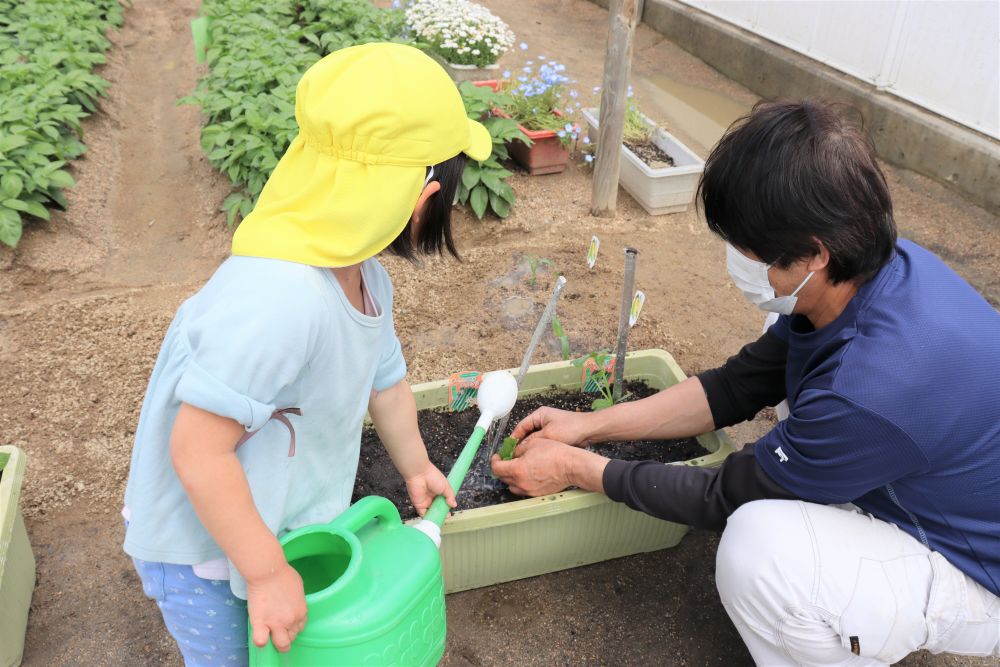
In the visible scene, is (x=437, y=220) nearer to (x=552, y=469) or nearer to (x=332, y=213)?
(x=332, y=213)

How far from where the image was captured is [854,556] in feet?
4.40

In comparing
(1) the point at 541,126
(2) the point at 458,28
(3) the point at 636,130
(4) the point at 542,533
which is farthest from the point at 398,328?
(2) the point at 458,28

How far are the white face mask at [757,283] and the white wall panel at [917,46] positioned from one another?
3.10 metres

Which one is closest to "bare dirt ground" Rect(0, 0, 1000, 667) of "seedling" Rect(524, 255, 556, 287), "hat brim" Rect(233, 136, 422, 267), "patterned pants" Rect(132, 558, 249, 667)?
"seedling" Rect(524, 255, 556, 287)

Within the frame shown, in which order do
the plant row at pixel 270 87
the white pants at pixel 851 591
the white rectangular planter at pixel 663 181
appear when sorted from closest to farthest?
the white pants at pixel 851 591, the plant row at pixel 270 87, the white rectangular planter at pixel 663 181

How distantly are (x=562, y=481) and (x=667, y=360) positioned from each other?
0.56 m

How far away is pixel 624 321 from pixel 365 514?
95cm

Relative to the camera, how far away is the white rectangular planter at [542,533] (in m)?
1.59

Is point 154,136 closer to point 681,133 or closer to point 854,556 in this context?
point 681,133

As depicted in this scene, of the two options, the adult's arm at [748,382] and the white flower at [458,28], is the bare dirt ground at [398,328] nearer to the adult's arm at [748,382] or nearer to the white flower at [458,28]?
the adult's arm at [748,382]

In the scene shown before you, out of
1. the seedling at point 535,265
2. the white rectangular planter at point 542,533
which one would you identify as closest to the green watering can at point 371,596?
the white rectangular planter at point 542,533

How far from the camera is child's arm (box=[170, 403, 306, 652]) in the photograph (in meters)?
0.92

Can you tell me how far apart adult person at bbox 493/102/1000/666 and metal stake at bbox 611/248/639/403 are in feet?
0.90

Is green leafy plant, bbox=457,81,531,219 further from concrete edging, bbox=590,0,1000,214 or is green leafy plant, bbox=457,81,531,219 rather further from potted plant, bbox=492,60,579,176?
concrete edging, bbox=590,0,1000,214
